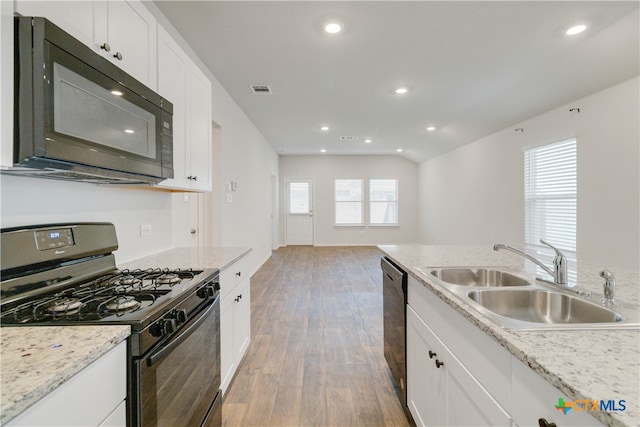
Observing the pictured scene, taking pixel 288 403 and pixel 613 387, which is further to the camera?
pixel 288 403

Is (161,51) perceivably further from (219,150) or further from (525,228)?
(525,228)

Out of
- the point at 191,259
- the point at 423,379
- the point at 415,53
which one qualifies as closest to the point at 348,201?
the point at 415,53

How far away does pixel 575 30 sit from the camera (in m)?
2.47

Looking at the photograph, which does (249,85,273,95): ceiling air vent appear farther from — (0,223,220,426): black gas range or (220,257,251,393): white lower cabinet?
(0,223,220,426): black gas range

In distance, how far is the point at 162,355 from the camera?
1.00 meters

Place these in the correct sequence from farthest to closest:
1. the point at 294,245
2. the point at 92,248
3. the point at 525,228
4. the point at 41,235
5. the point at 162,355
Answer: the point at 294,245 < the point at 525,228 < the point at 92,248 < the point at 41,235 < the point at 162,355

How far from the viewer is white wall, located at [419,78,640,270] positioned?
9.57ft

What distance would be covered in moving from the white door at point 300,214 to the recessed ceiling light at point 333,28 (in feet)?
21.6

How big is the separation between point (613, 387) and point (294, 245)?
8642mm

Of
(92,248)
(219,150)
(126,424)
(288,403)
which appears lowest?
(288,403)

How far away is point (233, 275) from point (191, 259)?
29 centimetres

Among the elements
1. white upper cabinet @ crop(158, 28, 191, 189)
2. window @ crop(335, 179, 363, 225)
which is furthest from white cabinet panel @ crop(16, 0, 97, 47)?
window @ crop(335, 179, 363, 225)

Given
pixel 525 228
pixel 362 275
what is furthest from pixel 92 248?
pixel 525 228

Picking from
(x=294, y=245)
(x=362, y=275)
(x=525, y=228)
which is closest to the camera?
(x=525, y=228)
